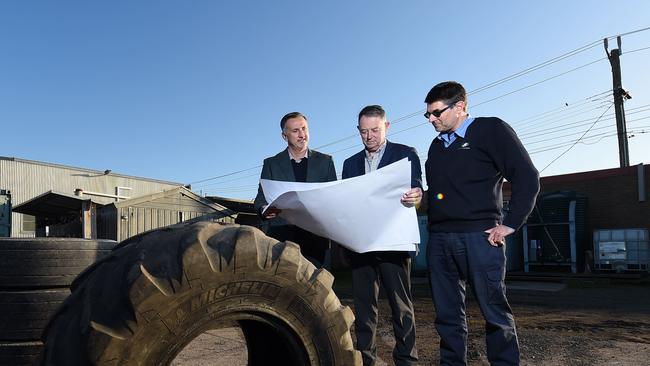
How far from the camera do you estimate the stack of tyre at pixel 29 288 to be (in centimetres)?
258

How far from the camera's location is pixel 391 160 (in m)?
3.65

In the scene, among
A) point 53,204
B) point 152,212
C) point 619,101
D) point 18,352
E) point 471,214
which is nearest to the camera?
point 18,352

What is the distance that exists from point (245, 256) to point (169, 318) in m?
0.37

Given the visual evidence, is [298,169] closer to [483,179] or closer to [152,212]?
[483,179]

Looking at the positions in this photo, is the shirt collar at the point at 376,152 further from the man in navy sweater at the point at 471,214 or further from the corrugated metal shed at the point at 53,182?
the corrugated metal shed at the point at 53,182

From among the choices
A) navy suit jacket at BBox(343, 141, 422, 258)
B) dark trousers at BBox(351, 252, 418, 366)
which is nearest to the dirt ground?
dark trousers at BBox(351, 252, 418, 366)

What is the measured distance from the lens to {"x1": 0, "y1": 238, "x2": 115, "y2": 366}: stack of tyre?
101 inches

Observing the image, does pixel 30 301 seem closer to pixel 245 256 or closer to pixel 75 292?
pixel 75 292

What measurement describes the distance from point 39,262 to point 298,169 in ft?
6.16

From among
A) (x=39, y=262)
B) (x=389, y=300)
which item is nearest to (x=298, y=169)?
(x=389, y=300)

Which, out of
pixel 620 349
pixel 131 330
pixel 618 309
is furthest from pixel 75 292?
pixel 618 309

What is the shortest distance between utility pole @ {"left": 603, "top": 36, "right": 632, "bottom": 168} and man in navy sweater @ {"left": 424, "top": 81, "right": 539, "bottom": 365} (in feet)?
69.9

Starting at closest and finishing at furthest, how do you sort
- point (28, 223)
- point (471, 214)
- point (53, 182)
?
point (471, 214) → point (28, 223) → point (53, 182)

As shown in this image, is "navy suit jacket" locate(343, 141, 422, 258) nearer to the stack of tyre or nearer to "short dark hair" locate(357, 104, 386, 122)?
"short dark hair" locate(357, 104, 386, 122)
